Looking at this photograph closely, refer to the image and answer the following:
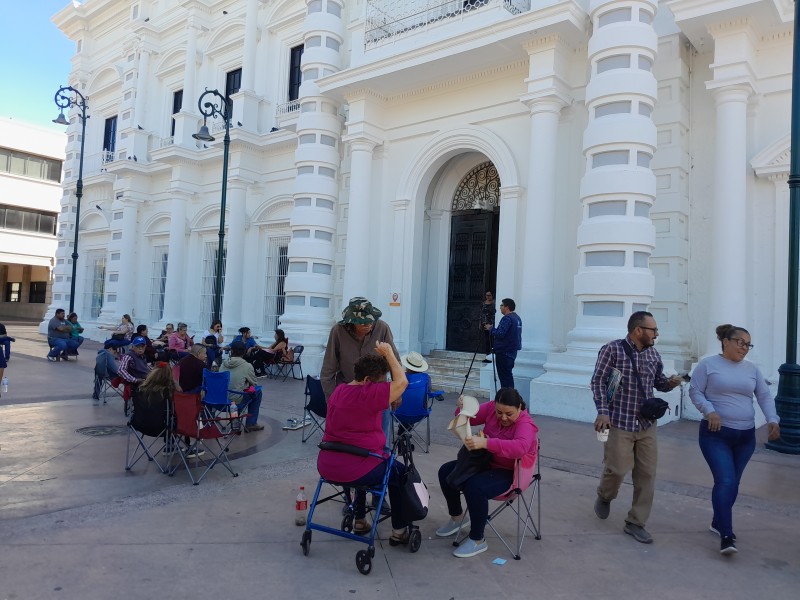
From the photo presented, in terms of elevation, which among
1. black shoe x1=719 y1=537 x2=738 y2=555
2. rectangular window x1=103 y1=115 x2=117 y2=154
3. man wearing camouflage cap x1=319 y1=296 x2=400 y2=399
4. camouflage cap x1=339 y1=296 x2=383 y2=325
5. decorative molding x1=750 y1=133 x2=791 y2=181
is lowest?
black shoe x1=719 y1=537 x2=738 y2=555

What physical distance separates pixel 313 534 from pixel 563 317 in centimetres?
757

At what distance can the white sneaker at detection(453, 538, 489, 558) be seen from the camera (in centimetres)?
405

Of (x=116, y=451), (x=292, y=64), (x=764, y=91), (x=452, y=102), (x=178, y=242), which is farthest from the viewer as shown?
(x=178, y=242)

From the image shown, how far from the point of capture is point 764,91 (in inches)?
385

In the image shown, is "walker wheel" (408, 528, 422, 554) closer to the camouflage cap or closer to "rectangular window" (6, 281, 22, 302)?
the camouflage cap

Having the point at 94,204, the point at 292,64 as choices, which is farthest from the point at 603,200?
the point at 94,204

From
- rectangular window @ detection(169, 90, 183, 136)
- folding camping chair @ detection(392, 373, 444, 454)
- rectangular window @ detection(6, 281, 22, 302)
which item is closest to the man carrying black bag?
folding camping chair @ detection(392, 373, 444, 454)

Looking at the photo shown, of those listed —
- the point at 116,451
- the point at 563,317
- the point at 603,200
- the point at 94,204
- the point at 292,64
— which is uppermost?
the point at 292,64

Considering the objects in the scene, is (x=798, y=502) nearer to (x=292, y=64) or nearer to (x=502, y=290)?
(x=502, y=290)

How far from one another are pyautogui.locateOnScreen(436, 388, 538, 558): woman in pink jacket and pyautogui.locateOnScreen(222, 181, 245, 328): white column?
13681 mm

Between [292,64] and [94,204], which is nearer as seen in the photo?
[292,64]

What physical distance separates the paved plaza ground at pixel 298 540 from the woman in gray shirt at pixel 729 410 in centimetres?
56

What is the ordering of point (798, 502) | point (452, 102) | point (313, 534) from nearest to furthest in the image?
Answer: point (313, 534), point (798, 502), point (452, 102)

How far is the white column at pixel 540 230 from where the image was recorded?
10.5 metres
